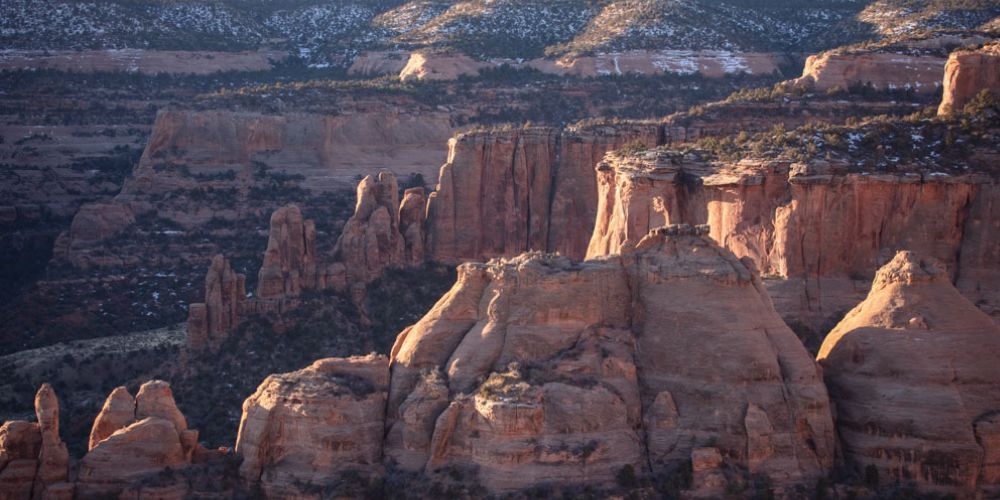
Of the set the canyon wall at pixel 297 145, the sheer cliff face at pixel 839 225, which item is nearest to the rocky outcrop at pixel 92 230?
the canyon wall at pixel 297 145

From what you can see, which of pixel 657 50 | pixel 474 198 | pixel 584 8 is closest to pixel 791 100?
pixel 474 198

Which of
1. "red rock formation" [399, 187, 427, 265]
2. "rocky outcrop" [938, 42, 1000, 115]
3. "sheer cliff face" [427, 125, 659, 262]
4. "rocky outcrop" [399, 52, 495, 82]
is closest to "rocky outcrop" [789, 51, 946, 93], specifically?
"sheer cliff face" [427, 125, 659, 262]

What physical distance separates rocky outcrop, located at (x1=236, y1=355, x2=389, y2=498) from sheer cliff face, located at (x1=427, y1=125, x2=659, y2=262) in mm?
27004

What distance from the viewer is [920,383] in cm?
4741

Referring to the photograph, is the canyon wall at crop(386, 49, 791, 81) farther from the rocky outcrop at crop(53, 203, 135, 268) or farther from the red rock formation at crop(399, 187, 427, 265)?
the red rock formation at crop(399, 187, 427, 265)

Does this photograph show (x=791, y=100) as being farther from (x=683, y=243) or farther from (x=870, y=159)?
(x=683, y=243)

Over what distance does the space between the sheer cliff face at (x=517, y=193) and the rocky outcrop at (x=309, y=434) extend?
88.6 ft

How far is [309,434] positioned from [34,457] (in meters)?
7.86

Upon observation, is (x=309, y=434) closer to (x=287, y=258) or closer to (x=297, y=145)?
(x=287, y=258)

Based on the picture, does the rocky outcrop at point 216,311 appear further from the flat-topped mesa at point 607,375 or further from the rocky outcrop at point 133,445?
the flat-topped mesa at point 607,375

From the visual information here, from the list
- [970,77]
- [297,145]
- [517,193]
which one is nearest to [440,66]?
[297,145]

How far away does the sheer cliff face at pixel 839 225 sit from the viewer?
58.6 metres

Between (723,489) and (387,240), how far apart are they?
97.3 feet

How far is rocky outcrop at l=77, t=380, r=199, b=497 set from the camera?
4791cm
